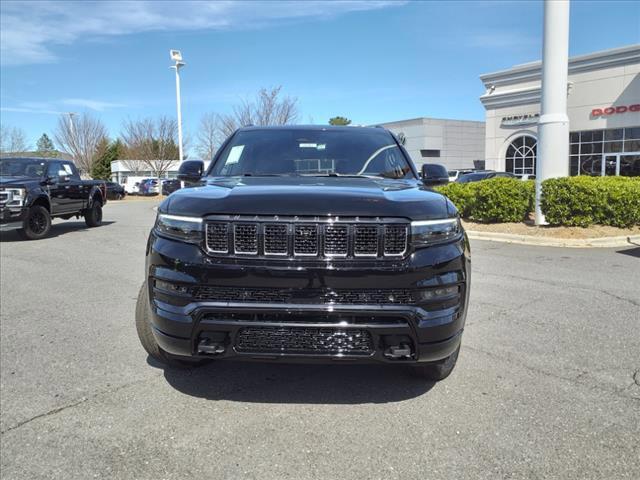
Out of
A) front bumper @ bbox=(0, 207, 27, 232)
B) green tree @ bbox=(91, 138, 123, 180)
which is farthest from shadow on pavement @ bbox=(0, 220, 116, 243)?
green tree @ bbox=(91, 138, 123, 180)

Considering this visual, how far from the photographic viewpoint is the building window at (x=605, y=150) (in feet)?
84.0

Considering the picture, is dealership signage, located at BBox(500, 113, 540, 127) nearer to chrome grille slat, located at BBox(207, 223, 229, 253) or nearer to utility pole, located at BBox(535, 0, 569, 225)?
utility pole, located at BBox(535, 0, 569, 225)

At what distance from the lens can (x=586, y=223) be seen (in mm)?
11258

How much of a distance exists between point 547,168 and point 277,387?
10710 mm

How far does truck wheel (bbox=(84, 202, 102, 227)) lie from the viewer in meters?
14.9

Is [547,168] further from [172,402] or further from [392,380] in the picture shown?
[172,402]

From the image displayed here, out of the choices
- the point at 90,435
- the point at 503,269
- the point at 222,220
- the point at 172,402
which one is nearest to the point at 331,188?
the point at 222,220

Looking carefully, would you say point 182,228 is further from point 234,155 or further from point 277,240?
point 234,155

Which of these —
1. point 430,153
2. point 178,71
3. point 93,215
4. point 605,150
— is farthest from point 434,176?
point 430,153

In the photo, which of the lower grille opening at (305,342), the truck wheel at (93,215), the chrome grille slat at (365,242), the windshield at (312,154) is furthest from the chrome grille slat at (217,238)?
the truck wheel at (93,215)

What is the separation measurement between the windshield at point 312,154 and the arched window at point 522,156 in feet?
91.6

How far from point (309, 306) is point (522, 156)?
3071 centimetres

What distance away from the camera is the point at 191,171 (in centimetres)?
421

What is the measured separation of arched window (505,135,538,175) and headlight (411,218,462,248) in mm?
29222
